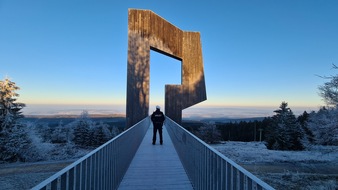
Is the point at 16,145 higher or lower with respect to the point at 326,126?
lower

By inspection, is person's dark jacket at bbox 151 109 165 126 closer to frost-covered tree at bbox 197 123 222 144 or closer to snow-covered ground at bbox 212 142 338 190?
snow-covered ground at bbox 212 142 338 190

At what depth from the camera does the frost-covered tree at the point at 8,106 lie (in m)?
32.9

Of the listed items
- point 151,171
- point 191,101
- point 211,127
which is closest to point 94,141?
point 211,127

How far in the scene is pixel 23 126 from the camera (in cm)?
3441

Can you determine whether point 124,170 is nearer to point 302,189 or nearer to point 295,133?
point 302,189

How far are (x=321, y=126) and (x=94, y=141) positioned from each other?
41.2 m

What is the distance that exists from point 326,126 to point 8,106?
3088 centimetres

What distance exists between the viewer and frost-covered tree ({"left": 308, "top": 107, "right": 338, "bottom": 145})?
20859mm

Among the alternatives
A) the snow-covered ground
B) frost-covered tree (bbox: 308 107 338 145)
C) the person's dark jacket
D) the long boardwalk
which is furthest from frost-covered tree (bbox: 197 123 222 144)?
the long boardwalk

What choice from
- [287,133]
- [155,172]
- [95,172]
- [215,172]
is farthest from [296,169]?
[95,172]

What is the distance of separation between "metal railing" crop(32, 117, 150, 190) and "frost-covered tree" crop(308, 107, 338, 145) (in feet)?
60.6

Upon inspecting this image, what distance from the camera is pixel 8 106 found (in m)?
33.3

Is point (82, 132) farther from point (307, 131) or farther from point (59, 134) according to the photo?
point (307, 131)

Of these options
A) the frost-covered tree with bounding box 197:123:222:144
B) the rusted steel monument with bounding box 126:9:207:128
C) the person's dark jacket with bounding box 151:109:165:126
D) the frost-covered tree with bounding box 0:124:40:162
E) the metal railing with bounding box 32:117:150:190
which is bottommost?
the frost-covered tree with bounding box 197:123:222:144
